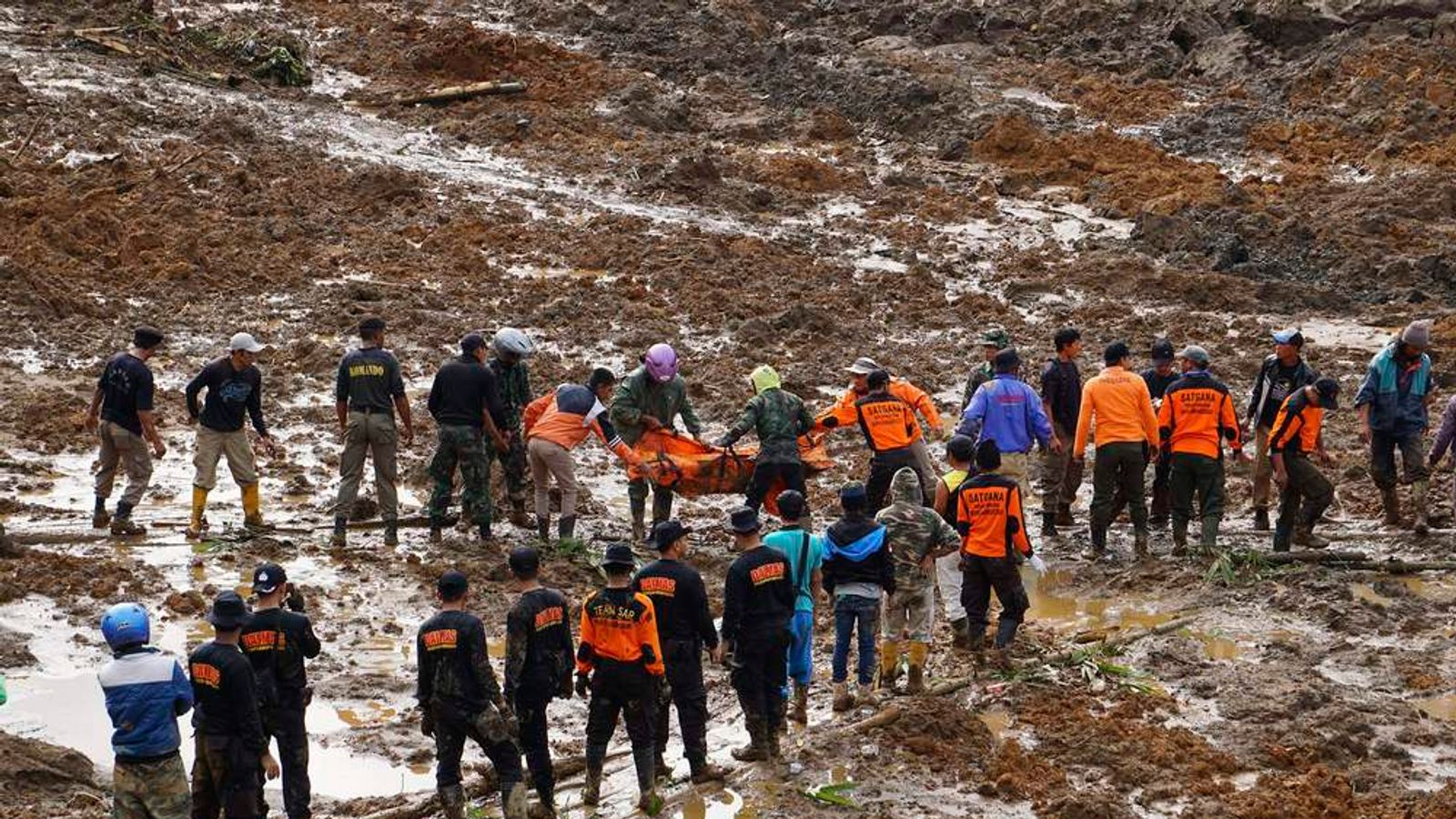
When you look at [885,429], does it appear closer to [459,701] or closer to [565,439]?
[565,439]

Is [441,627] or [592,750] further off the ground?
[441,627]

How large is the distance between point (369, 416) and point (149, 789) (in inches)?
211

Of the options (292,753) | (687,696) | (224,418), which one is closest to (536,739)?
(687,696)

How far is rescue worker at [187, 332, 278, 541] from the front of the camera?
13109 millimetres

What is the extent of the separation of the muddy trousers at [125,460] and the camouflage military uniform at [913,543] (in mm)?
6072

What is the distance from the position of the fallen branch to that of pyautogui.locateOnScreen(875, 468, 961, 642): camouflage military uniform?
22953 mm

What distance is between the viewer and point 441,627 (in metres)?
8.45

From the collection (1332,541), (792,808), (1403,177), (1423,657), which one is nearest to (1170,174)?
(1403,177)

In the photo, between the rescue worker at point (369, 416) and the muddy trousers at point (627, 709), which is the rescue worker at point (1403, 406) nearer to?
the muddy trousers at point (627, 709)

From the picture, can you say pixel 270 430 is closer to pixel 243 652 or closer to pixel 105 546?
pixel 105 546

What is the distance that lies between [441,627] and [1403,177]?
Result: 21.3 metres

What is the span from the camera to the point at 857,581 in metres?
9.89

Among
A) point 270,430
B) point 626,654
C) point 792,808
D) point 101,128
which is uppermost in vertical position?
point 101,128

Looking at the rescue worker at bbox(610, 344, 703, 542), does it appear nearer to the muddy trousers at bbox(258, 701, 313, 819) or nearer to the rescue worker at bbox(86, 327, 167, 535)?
the rescue worker at bbox(86, 327, 167, 535)
